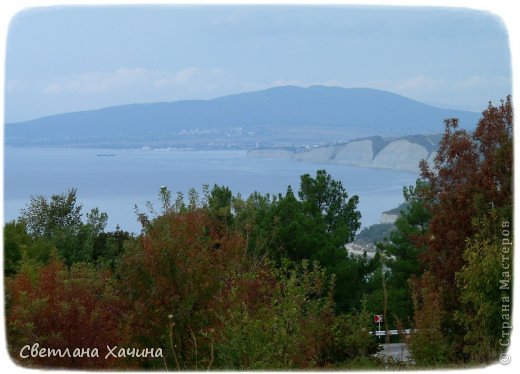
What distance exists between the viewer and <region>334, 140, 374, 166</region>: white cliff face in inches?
510

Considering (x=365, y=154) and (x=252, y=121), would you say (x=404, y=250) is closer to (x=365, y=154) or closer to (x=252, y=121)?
(x=365, y=154)

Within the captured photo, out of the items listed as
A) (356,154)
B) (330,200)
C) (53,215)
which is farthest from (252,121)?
(53,215)

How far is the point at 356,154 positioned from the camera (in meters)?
13.2

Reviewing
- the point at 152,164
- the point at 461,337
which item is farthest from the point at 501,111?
the point at 152,164

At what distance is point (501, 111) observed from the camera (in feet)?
35.1

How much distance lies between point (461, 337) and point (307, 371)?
3860mm

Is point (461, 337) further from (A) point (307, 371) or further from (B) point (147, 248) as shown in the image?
(B) point (147, 248)

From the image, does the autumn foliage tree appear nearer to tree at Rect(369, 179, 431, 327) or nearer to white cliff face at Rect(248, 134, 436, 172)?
white cliff face at Rect(248, 134, 436, 172)

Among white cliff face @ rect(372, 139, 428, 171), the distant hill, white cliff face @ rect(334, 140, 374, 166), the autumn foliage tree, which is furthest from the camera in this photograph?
white cliff face @ rect(334, 140, 374, 166)

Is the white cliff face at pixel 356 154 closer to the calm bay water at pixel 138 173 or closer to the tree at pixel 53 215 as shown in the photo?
the calm bay water at pixel 138 173

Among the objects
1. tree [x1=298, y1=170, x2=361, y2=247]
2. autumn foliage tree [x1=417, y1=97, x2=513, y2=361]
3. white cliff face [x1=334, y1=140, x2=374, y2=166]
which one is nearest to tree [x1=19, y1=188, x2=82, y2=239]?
tree [x1=298, y1=170, x2=361, y2=247]

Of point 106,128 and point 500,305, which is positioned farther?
point 106,128

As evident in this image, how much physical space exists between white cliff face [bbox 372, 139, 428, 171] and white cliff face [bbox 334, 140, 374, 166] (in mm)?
170

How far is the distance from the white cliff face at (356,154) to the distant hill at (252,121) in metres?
0.24
